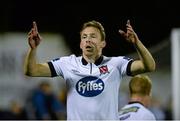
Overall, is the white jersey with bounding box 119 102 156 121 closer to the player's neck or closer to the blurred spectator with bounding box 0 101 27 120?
the player's neck

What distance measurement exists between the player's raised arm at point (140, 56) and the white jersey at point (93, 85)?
0.09 meters

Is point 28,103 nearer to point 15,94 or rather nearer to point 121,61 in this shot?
point 15,94

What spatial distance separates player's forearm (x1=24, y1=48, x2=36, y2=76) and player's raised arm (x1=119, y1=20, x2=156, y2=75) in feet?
2.25

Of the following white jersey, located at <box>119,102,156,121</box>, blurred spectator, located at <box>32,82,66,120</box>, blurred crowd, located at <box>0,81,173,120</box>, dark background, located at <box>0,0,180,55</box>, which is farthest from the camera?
dark background, located at <box>0,0,180,55</box>

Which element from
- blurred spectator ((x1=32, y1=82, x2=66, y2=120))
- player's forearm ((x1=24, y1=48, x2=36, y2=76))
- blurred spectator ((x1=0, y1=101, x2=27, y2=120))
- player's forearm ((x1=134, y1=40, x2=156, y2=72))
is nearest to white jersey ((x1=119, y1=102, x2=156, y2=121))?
player's forearm ((x1=134, y1=40, x2=156, y2=72))

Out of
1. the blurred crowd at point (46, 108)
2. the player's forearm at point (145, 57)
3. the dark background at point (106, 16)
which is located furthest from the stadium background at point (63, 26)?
the player's forearm at point (145, 57)

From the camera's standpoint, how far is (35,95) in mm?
13492

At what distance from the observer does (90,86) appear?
19.5ft

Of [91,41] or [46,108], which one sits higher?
[91,41]

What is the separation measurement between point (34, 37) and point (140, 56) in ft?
2.62

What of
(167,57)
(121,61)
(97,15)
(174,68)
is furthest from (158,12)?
(121,61)

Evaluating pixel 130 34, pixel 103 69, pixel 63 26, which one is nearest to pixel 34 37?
pixel 103 69

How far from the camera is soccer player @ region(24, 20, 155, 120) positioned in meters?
5.95

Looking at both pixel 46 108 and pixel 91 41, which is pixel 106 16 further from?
pixel 91 41
